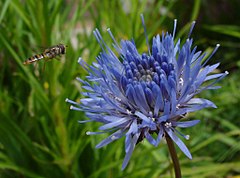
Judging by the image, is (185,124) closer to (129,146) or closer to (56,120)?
(129,146)

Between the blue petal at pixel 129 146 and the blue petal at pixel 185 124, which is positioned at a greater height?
the blue petal at pixel 129 146

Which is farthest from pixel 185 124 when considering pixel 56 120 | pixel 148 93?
pixel 56 120

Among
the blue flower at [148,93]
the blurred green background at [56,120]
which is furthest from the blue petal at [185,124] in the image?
the blurred green background at [56,120]

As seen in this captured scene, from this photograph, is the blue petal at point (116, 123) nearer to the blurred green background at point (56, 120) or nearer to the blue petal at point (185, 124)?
the blue petal at point (185, 124)

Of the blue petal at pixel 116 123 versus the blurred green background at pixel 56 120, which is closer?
the blue petal at pixel 116 123

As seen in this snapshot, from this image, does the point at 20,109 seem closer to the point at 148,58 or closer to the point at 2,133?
the point at 2,133

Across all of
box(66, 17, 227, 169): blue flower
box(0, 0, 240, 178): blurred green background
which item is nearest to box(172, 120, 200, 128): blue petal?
box(66, 17, 227, 169): blue flower

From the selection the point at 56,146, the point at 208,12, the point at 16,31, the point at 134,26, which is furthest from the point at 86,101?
the point at 208,12

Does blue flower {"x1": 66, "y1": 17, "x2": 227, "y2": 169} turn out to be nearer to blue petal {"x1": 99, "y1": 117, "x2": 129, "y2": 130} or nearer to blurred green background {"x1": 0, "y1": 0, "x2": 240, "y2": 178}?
blue petal {"x1": 99, "y1": 117, "x2": 129, "y2": 130}
